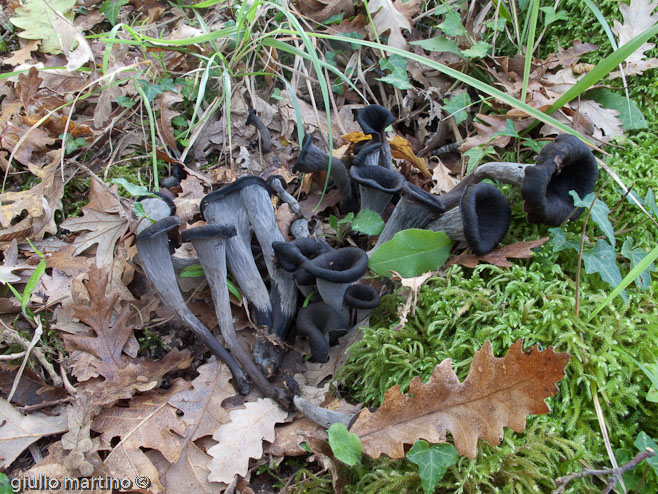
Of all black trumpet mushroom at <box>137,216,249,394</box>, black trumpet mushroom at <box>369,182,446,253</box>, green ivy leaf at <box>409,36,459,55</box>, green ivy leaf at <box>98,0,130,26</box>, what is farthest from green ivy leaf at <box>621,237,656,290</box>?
green ivy leaf at <box>98,0,130,26</box>

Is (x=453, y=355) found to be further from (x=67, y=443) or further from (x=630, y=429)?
(x=67, y=443)

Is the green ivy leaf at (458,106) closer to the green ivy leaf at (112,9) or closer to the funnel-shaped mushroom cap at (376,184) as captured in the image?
the funnel-shaped mushroom cap at (376,184)

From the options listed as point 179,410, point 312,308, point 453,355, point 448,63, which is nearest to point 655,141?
point 448,63

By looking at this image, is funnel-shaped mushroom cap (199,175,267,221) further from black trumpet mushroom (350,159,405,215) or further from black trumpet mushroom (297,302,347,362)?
black trumpet mushroom (297,302,347,362)

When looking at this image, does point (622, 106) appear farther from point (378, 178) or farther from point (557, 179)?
point (378, 178)

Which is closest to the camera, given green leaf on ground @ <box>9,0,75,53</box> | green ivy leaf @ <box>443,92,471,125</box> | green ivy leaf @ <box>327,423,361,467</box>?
green ivy leaf @ <box>327,423,361,467</box>

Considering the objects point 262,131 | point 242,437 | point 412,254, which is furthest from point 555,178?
point 262,131
